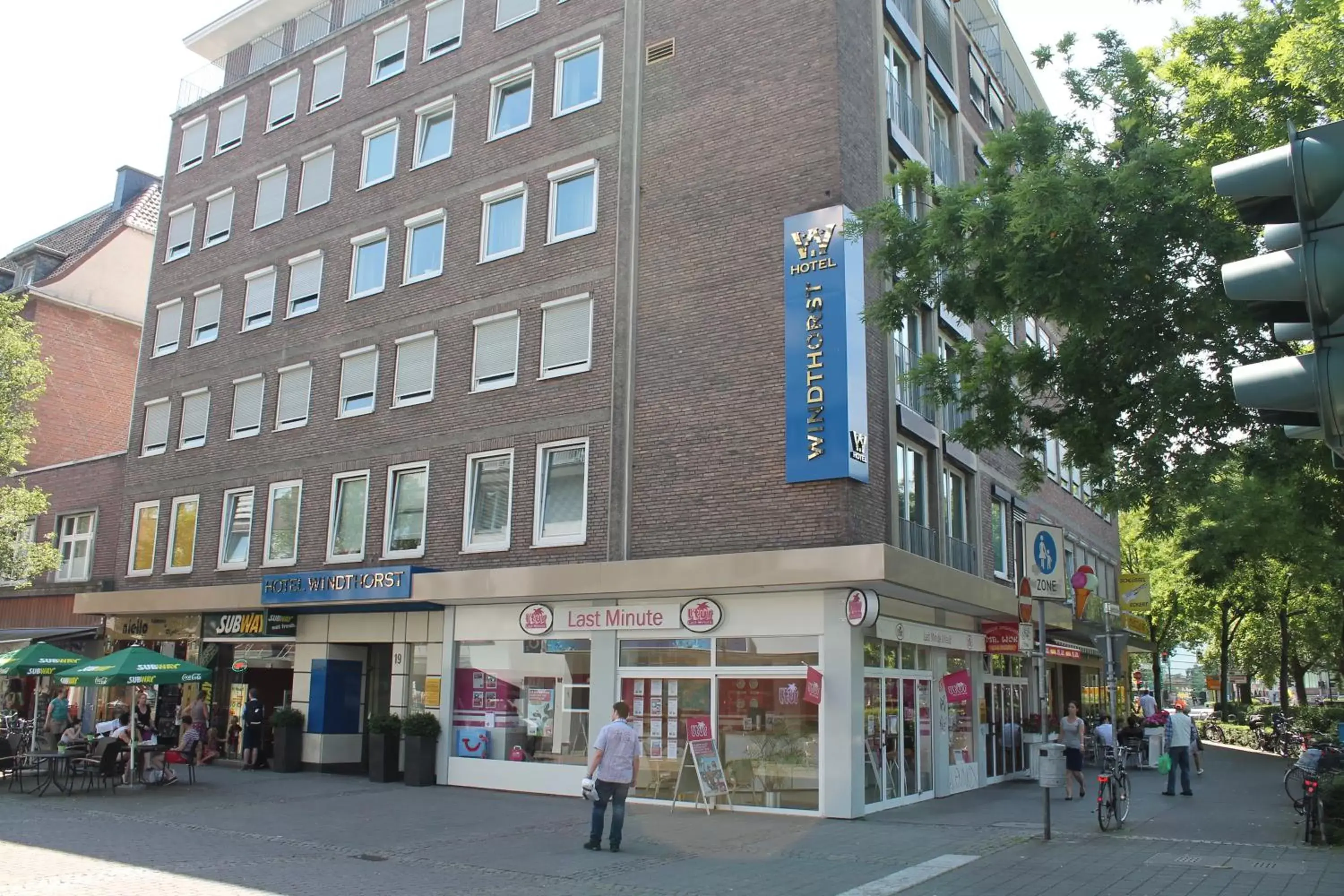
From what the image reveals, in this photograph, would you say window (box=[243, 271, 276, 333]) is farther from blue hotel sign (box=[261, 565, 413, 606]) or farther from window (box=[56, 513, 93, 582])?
window (box=[56, 513, 93, 582])

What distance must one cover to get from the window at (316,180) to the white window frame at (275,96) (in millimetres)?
1659

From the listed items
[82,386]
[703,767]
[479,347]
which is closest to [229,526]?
[479,347]

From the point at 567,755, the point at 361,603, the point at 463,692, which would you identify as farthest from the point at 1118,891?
the point at 361,603

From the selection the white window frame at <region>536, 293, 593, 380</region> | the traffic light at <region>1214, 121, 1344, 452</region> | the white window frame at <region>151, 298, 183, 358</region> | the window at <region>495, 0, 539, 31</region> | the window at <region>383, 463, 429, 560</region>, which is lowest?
the traffic light at <region>1214, 121, 1344, 452</region>

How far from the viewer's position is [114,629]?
90.1ft

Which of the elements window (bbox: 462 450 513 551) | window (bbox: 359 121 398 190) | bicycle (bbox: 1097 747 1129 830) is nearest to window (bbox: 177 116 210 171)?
window (bbox: 359 121 398 190)

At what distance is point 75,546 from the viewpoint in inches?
1193

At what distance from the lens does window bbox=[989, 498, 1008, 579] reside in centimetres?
2458

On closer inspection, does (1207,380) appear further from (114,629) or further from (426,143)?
(114,629)

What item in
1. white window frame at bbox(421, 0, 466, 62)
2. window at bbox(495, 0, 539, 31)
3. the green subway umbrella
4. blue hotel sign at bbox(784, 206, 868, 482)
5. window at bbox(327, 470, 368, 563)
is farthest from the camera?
white window frame at bbox(421, 0, 466, 62)

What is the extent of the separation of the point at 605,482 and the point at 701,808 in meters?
5.72

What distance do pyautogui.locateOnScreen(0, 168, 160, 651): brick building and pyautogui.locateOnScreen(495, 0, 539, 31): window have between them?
15.3 m

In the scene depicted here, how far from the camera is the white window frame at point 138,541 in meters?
27.1

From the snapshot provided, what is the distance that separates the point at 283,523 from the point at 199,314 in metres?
7.35
